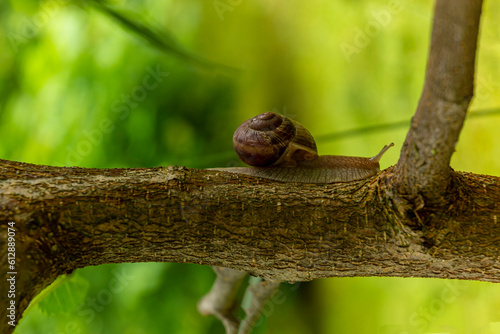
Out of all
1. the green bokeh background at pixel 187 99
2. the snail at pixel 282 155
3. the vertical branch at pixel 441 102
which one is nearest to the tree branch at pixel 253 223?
the vertical branch at pixel 441 102

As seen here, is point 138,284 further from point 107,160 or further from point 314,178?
point 314,178

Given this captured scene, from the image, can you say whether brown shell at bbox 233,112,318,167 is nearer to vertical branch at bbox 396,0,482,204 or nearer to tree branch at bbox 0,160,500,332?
tree branch at bbox 0,160,500,332

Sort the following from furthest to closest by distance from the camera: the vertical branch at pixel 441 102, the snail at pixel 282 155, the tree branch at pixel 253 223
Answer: the snail at pixel 282 155
the tree branch at pixel 253 223
the vertical branch at pixel 441 102

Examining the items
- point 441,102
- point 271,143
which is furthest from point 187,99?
point 441,102

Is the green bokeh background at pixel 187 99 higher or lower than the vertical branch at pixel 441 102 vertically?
higher

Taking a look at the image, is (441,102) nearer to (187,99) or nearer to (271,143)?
(271,143)

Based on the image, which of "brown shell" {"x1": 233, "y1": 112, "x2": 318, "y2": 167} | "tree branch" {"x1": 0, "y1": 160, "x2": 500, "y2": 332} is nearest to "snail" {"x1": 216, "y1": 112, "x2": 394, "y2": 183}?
"brown shell" {"x1": 233, "y1": 112, "x2": 318, "y2": 167}

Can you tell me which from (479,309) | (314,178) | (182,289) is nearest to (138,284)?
(182,289)

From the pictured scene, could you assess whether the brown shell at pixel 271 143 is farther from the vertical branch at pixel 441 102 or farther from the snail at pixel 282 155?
the vertical branch at pixel 441 102
